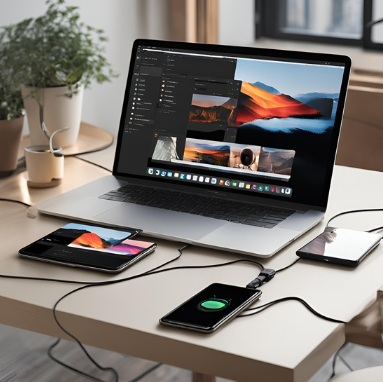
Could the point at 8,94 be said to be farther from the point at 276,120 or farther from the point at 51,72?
the point at 276,120

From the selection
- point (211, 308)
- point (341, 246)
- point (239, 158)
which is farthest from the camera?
point (239, 158)

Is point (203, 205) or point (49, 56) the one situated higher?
point (49, 56)

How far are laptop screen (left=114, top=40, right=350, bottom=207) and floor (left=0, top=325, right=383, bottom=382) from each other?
29.2 inches

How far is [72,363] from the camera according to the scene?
2174mm

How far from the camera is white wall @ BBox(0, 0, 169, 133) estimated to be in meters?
2.57

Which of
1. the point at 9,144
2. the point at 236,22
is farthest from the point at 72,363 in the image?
the point at 236,22

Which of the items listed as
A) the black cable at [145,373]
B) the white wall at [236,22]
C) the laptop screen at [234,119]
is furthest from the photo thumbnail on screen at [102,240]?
the white wall at [236,22]

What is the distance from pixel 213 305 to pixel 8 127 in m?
0.88

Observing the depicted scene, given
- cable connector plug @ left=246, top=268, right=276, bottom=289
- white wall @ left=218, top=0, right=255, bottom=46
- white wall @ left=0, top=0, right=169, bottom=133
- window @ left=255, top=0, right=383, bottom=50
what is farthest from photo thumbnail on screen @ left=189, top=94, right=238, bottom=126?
window @ left=255, top=0, right=383, bottom=50

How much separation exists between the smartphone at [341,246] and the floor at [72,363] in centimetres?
84

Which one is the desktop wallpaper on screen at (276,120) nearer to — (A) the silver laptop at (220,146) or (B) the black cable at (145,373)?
(A) the silver laptop at (220,146)

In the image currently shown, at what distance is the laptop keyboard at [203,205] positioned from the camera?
1.43 m

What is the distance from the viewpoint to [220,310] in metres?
1.07

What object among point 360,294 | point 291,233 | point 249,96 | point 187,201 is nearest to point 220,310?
point 360,294
